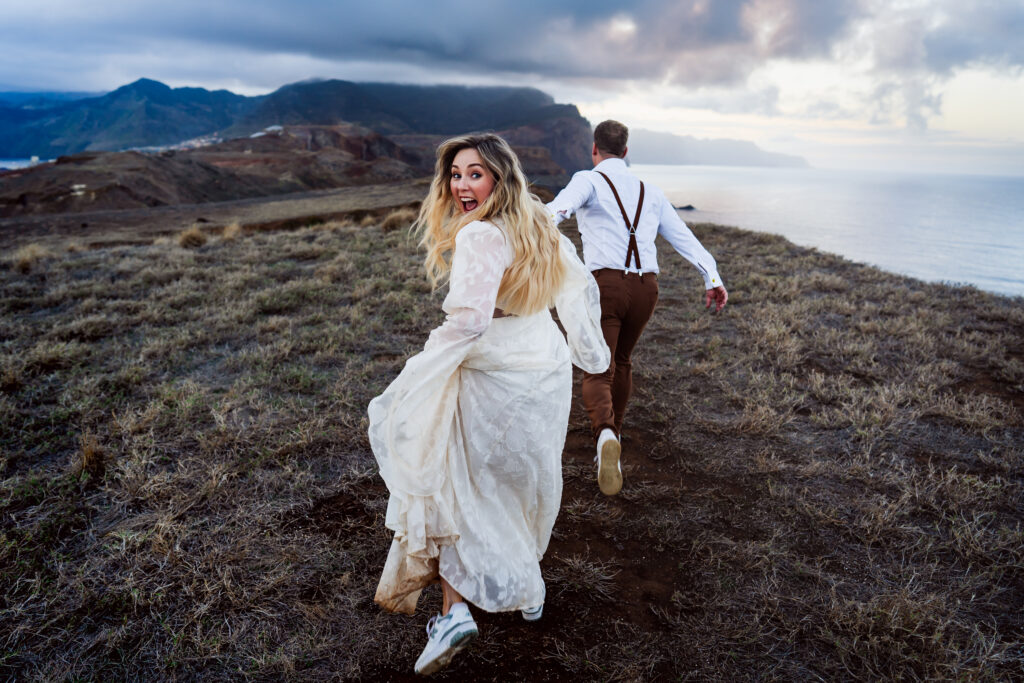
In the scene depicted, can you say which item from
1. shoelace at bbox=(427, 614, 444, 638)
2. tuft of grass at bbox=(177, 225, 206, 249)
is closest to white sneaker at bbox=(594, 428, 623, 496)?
shoelace at bbox=(427, 614, 444, 638)

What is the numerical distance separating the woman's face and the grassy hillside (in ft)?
6.20

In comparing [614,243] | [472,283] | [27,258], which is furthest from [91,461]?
[27,258]

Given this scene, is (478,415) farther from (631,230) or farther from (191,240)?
(191,240)

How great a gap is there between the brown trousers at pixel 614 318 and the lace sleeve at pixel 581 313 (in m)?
0.62

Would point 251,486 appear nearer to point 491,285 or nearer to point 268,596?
point 268,596

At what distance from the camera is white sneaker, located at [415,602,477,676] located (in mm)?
1972

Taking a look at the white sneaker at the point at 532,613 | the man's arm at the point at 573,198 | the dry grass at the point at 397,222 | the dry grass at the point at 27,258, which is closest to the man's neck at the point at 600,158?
the man's arm at the point at 573,198

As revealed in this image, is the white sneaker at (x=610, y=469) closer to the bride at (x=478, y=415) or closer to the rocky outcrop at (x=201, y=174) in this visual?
the bride at (x=478, y=415)

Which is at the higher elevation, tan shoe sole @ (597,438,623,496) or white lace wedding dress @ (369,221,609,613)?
white lace wedding dress @ (369,221,609,613)

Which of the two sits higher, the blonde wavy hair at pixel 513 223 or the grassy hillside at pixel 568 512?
the blonde wavy hair at pixel 513 223

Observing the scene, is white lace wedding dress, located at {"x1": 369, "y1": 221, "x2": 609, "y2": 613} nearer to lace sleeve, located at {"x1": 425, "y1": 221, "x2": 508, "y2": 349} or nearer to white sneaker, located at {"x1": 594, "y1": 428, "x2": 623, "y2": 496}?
lace sleeve, located at {"x1": 425, "y1": 221, "x2": 508, "y2": 349}

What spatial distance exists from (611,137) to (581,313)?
1527 millimetres

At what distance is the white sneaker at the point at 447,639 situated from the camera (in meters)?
1.97

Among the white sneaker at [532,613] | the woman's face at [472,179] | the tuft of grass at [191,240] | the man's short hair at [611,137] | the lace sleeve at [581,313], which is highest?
the man's short hair at [611,137]
